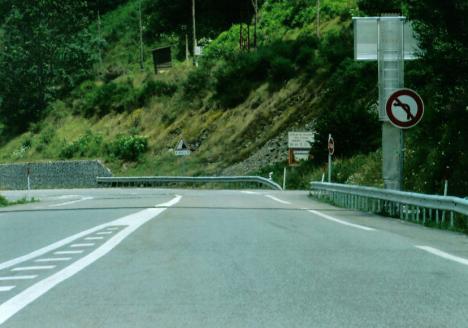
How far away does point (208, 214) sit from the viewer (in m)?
18.2

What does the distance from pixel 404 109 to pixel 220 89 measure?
45224 mm

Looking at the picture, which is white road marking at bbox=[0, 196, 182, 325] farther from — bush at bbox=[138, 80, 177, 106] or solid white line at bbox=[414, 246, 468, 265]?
bush at bbox=[138, 80, 177, 106]

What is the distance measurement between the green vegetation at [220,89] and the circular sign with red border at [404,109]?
2114 mm

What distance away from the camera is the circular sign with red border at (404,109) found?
19.0 meters

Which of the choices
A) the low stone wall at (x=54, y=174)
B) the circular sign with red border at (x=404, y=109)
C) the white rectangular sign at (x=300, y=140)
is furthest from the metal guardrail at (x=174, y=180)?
the circular sign with red border at (x=404, y=109)

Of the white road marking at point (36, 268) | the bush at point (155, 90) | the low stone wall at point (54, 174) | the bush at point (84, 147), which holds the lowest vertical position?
the low stone wall at point (54, 174)

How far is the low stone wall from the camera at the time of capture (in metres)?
61.8

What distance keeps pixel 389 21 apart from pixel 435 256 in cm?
1290

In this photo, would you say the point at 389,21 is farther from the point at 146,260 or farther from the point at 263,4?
the point at 263,4

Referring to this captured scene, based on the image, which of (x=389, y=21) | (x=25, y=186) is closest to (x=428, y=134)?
(x=389, y=21)

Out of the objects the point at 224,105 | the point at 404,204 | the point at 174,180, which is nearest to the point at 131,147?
the point at 224,105

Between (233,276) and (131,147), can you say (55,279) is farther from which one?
(131,147)

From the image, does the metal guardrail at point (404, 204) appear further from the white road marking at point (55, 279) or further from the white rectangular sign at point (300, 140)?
the white rectangular sign at point (300, 140)

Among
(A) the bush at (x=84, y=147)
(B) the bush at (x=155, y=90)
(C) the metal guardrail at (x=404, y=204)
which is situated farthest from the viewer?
(B) the bush at (x=155, y=90)
